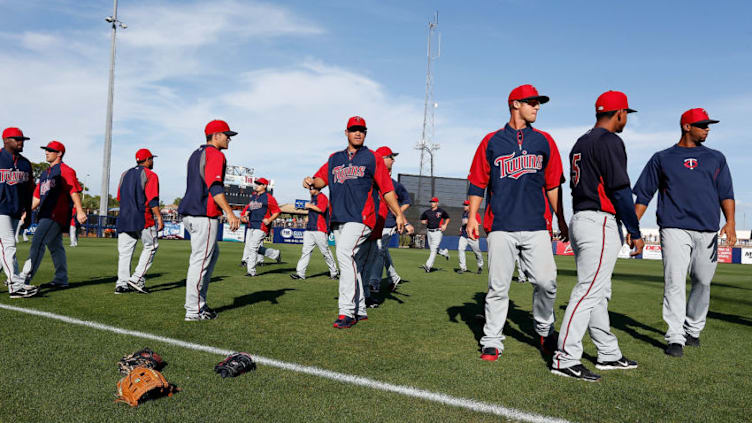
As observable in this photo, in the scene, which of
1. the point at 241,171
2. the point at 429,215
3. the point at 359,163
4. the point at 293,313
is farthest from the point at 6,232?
the point at 241,171

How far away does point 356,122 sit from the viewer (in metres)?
5.63

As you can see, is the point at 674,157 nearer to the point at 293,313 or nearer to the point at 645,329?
the point at 645,329

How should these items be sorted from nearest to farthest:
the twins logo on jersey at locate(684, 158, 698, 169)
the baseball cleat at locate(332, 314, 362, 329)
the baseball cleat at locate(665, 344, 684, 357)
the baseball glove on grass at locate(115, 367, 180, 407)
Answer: the baseball glove on grass at locate(115, 367, 180, 407), the baseball cleat at locate(665, 344, 684, 357), the twins logo on jersey at locate(684, 158, 698, 169), the baseball cleat at locate(332, 314, 362, 329)

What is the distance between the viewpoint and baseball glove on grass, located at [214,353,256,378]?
3.33 m

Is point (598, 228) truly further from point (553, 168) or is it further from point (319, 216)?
point (319, 216)

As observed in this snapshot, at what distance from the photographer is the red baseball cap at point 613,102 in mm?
3957

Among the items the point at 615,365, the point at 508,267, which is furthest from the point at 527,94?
the point at 615,365

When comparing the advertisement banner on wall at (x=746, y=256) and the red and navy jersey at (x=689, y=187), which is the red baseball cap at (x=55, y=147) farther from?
the advertisement banner on wall at (x=746, y=256)

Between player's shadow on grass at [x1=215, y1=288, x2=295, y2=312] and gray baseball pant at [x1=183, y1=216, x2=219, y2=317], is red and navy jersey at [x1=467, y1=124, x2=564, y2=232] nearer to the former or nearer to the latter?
gray baseball pant at [x1=183, y1=216, x2=219, y2=317]

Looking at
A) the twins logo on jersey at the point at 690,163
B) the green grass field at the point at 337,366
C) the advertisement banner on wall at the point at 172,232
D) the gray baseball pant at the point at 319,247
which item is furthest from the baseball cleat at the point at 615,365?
the advertisement banner on wall at the point at 172,232

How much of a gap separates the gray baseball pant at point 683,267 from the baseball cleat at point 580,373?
1.57 m

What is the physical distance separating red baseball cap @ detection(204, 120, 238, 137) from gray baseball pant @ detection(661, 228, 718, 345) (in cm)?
479

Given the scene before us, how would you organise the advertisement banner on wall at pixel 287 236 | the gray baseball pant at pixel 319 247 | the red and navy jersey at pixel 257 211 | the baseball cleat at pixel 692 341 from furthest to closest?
1. the advertisement banner on wall at pixel 287 236
2. the red and navy jersey at pixel 257 211
3. the gray baseball pant at pixel 319 247
4. the baseball cleat at pixel 692 341

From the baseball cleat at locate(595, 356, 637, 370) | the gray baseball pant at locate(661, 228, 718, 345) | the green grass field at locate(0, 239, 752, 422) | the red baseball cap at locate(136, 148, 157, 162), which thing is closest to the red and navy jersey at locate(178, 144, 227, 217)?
the green grass field at locate(0, 239, 752, 422)
